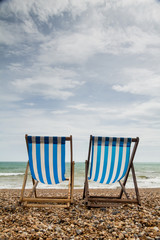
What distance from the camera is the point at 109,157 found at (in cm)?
391

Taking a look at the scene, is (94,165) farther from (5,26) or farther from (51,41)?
(5,26)

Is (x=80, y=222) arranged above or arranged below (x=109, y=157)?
below

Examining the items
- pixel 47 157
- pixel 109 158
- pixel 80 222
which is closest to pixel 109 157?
pixel 109 158

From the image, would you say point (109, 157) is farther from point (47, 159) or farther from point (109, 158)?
point (47, 159)

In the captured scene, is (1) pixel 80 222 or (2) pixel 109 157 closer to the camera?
(1) pixel 80 222

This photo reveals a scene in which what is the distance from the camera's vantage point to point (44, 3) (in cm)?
642

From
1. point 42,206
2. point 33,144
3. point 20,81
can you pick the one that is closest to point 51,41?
point 20,81

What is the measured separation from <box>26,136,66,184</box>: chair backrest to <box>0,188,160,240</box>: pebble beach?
62cm

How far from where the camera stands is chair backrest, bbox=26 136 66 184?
3775mm

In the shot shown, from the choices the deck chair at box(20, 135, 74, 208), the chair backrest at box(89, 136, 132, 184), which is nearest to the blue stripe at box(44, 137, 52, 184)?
the deck chair at box(20, 135, 74, 208)

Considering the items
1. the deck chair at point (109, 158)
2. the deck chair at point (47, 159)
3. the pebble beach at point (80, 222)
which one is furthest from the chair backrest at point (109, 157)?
the pebble beach at point (80, 222)

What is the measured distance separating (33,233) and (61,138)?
168 centimetres

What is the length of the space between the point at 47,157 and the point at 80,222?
1380mm

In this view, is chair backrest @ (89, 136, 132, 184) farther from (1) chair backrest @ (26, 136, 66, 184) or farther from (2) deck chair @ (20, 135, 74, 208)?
(1) chair backrest @ (26, 136, 66, 184)
